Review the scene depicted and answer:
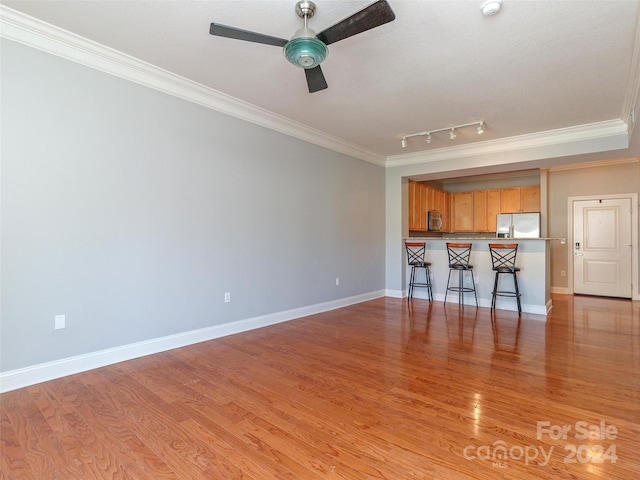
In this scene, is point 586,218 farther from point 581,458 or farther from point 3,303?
point 3,303

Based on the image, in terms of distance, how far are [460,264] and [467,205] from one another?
331 cm

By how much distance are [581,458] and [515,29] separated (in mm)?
2843

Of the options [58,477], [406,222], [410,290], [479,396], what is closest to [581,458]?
[479,396]

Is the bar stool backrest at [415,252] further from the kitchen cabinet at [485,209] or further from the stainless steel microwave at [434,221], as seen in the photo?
the kitchen cabinet at [485,209]

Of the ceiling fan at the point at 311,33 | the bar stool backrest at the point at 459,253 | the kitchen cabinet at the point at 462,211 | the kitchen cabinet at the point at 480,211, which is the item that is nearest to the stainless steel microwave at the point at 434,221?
the kitchen cabinet at the point at 462,211

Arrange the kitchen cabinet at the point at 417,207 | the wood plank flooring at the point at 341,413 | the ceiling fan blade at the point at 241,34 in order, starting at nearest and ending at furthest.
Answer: the wood plank flooring at the point at 341,413 → the ceiling fan blade at the point at 241,34 → the kitchen cabinet at the point at 417,207

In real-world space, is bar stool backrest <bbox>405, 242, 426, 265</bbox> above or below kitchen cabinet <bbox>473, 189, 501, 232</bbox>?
below

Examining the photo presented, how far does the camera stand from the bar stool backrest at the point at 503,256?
5.04 meters

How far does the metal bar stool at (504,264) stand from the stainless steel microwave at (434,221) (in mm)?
2115

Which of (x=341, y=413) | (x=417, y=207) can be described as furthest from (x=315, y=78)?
(x=417, y=207)

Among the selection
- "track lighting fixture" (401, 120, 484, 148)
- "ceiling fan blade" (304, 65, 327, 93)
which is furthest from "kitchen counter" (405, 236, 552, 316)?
"ceiling fan blade" (304, 65, 327, 93)

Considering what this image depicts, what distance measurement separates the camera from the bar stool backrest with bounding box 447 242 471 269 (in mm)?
5559

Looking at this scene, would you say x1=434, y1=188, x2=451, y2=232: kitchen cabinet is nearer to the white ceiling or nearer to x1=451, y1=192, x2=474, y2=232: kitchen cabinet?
x1=451, y1=192, x2=474, y2=232: kitchen cabinet

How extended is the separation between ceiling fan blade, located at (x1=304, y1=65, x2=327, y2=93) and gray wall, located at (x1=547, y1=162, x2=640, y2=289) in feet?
21.5
